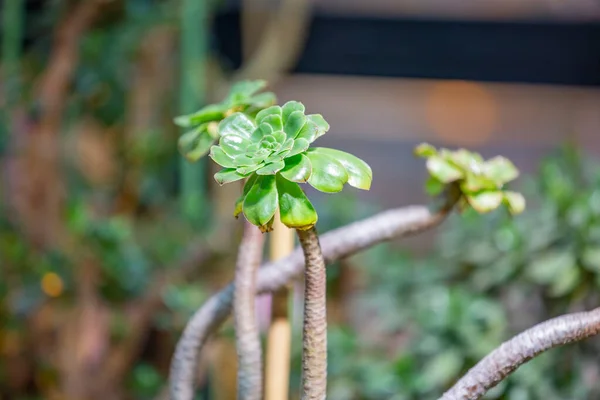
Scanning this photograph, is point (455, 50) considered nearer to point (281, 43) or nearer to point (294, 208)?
point (281, 43)

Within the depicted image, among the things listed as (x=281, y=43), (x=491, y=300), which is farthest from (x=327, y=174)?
(x=281, y=43)

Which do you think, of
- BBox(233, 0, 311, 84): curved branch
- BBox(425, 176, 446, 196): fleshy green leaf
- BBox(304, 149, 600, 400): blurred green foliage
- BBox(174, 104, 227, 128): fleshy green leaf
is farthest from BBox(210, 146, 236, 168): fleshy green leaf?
BBox(233, 0, 311, 84): curved branch

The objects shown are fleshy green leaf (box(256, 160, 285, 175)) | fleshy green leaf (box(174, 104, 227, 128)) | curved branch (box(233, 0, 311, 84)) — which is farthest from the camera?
curved branch (box(233, 0, 311, 84))

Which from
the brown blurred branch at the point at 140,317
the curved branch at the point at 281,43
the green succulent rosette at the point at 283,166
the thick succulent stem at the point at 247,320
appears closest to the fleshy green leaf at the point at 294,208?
the green succulent rosette at the point at 283,166

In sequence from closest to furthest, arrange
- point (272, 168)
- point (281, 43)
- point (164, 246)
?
point (272, 168)
point (164, 246)
point (281, 43)

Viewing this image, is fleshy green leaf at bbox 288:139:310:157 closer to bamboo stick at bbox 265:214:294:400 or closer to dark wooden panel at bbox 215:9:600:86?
bamboo stick at bbox 265:214:294:400

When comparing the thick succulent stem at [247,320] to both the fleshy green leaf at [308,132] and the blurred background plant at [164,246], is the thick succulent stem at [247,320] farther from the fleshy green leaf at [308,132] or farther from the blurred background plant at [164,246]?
the blurred background plant at [164,246]

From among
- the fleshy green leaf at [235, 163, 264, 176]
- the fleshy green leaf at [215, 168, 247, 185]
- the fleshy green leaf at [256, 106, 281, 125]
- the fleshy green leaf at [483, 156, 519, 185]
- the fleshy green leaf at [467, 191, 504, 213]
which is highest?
the fleshy green leaf at [483, 156, 519, 185]

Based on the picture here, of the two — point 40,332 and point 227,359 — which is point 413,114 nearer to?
point 227,359

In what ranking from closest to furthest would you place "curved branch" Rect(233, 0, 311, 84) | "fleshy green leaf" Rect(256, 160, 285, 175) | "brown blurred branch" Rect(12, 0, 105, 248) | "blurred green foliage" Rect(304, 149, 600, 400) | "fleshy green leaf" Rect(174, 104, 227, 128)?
"fleshy green leaf" Rect(256, 160, 285, 175) < "fleshy green leaf" Rect(174, 104, 227, 128) < "blurred green foliage" Rect(304, 149, 600, 400) < "brown blurred branch" Rect(12, 0, 105, 248) < "curved branch" Rect(233, 0, 311, 84)
